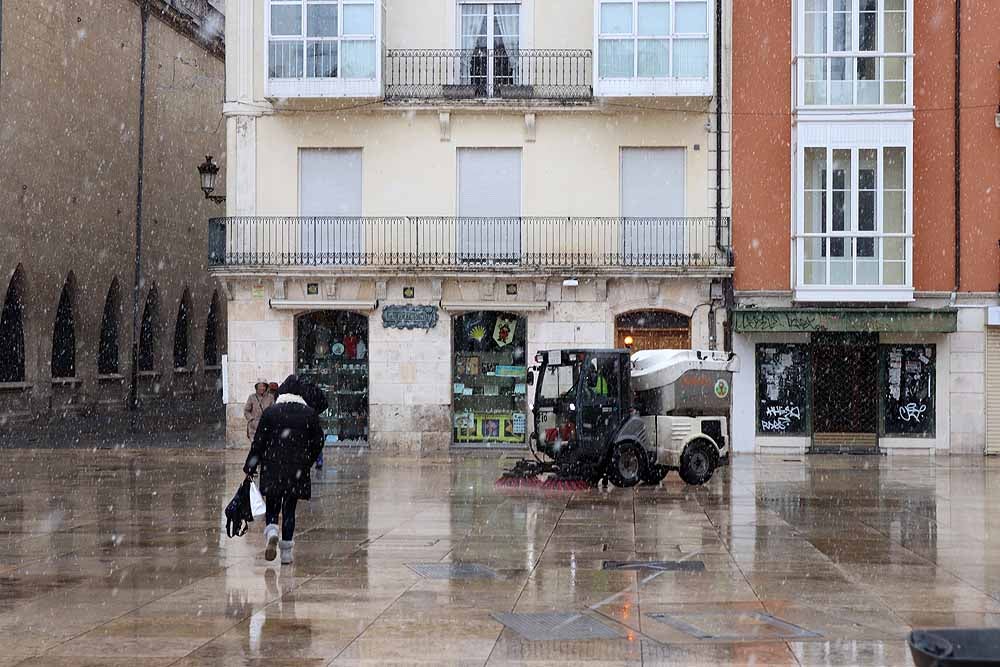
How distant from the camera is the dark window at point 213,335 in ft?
162

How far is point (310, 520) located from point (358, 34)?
592 inches

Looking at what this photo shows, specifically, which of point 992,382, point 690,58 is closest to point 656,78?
Answer: point 690,58

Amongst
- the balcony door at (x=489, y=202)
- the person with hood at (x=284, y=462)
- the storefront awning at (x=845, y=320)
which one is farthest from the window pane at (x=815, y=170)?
the person with hood at (x=284, y=462)

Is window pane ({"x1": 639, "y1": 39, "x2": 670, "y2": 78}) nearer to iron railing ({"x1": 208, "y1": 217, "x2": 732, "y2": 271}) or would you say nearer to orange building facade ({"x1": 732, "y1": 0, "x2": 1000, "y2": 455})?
orange building facade ({"x1": 732, "y1": 0, "x2": 1000, "y2": 455})

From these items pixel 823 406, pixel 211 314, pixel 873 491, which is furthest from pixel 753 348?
pixel 211 314

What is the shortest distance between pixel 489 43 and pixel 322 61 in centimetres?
350

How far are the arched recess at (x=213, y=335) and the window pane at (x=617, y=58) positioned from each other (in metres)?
24.6

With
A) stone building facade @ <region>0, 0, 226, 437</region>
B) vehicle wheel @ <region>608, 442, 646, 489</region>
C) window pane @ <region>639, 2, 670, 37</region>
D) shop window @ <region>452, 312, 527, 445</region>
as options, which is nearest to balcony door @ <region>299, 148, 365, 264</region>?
shop window @ <region>452, 312, 527, 445</region>

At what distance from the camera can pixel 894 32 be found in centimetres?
2784

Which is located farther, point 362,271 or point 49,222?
point 49,222

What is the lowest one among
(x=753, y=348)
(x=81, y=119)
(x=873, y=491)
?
(x=873, y=491)

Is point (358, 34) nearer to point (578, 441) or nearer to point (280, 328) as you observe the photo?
point (280, 328)

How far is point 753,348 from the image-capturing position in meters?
28.3

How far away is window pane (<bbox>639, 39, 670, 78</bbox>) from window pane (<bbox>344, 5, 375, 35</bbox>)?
5362 mm
